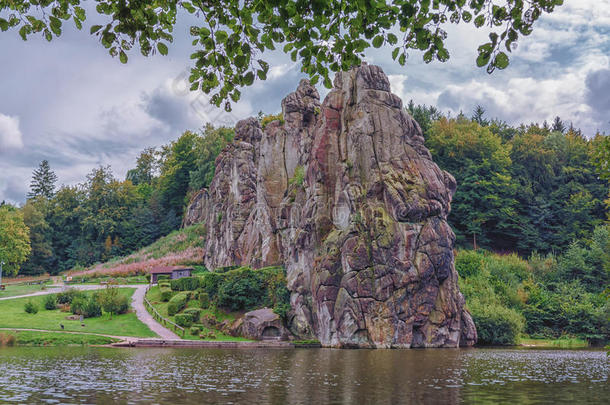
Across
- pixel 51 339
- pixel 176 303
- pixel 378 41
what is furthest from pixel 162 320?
pixel 378 41

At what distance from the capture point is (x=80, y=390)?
16.9 metres

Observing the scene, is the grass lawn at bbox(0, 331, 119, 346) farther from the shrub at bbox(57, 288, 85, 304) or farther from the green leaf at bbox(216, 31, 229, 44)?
the green leaf at bbox(216, 31, 229, 44)

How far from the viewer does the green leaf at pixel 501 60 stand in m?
6.93

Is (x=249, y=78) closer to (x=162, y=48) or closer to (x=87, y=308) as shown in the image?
(x=162, y=48)

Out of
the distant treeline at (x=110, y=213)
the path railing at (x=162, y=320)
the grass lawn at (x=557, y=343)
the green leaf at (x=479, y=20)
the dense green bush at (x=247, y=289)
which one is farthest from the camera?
the distant treeline at (x=110, y=213)

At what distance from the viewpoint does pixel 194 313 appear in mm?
46594

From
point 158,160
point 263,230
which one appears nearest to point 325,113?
point 263,230

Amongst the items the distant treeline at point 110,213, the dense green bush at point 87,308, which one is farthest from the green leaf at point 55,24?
the distant treeline at point 110,213

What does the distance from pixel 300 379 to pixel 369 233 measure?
2229 centimetres

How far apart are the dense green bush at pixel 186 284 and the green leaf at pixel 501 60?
50.6 m

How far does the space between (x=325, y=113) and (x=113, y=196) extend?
70.2 meters

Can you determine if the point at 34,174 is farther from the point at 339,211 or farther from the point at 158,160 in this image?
the point at 339,211

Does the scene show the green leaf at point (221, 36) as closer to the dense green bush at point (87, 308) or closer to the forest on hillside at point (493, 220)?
the forest on hillside at point (493, 220)

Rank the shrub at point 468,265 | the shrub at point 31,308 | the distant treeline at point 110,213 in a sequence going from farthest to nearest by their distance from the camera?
the distant treeline at point 110,213
the shrub at point 468,265
the shrub at point 31,308
